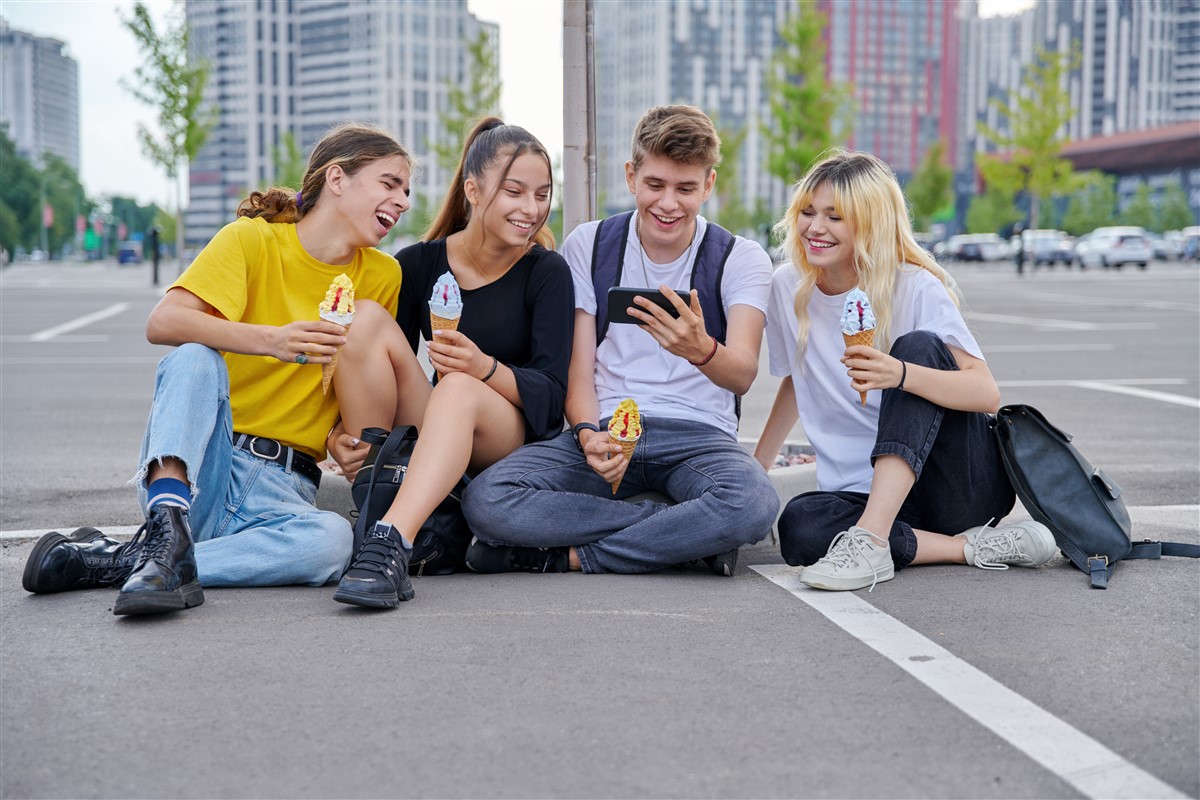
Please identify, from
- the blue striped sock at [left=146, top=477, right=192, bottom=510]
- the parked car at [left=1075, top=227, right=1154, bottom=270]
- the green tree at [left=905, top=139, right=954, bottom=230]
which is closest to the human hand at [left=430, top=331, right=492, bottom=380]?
the blue striped sock at [left=146, top=477, right=192, bottom=510]

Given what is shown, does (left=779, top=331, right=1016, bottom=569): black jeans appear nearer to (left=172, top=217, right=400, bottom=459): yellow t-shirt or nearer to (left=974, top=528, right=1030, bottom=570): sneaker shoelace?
(left=974, top=528, right=1030, bottom=570): sneaker shoelace

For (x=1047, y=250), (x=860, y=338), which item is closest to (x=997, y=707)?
(x=860, y=338)

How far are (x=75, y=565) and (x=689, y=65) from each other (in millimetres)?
168636

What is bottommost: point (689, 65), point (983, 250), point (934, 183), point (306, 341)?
point (306, 341)

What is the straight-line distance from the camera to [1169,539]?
4992mm

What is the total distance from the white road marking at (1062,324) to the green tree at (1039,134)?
29.4 metres

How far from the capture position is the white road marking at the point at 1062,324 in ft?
59.7

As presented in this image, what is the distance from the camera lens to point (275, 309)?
14.0 ft

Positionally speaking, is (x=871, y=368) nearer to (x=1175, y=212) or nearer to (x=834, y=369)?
(x=834, y=369)

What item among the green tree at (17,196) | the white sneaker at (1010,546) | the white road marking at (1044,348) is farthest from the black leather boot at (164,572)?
the green tree at (17,196)

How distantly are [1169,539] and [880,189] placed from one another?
1.91 metres

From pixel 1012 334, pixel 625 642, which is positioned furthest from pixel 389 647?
pixel 1012 334

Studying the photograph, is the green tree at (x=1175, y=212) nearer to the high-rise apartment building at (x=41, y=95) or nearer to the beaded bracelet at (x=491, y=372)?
the beaded bracelet at (x=491, y=372)

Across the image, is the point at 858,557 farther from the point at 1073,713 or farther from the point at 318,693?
the point at 318,693
